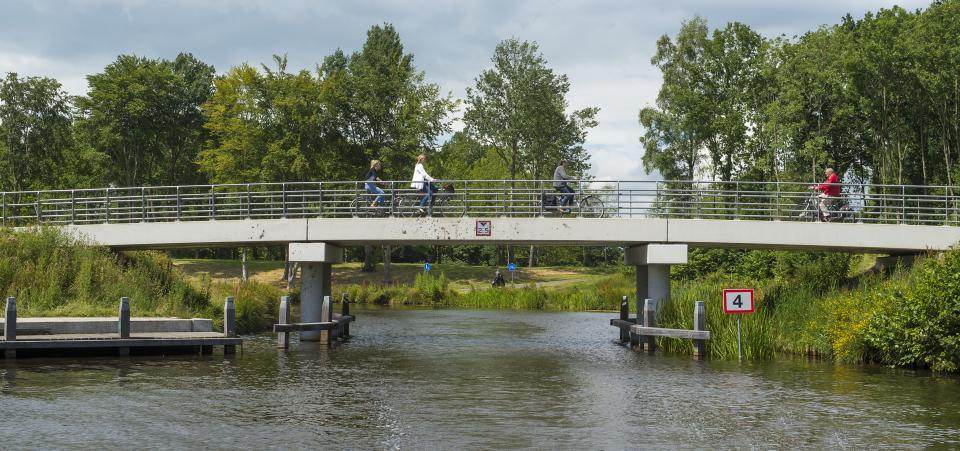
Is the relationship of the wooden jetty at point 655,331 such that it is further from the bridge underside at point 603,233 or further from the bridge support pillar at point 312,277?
the bridge support pillar at point 312,277

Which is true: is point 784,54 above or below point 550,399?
above

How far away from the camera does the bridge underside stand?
28781 mm

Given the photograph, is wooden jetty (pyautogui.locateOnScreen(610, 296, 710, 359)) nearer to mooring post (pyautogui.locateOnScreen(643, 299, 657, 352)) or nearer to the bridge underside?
mooring post (pyautogui.locateOnScreen(643, 299, 657, 352))

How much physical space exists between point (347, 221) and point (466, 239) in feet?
12.4

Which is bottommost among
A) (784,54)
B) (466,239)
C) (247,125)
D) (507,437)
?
(507,437)

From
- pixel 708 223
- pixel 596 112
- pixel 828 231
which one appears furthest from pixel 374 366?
pixel 596 112

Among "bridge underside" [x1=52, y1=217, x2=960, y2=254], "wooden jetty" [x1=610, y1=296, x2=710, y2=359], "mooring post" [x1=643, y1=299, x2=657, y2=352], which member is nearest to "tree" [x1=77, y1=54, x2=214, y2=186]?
"bridge underside" [x1=52, y1=217, x2=960, y2=254]

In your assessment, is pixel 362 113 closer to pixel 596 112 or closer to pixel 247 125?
pixel 247 125

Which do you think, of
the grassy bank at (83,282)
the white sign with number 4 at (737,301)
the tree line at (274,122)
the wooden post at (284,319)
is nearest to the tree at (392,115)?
the tree line at (274,122)

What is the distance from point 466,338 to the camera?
32.9m

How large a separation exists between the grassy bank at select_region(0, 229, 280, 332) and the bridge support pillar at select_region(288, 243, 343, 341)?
2.89 m

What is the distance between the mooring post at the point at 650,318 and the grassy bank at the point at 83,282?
1360cm

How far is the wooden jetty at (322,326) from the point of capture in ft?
90.7

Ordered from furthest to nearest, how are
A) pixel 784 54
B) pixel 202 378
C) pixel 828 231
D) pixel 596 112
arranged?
pixel 596 112 → pixel 784 54 → pixel 828 231 → pixel 202 378
